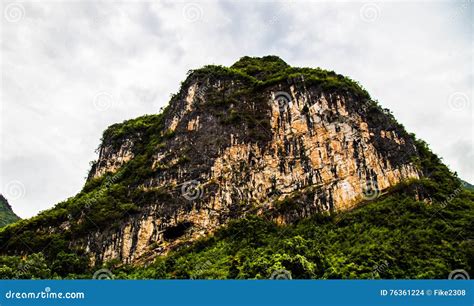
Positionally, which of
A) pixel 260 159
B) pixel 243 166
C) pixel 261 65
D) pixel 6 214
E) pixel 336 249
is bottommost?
pixel 336 249

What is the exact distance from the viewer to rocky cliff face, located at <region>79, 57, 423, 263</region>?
107 feet

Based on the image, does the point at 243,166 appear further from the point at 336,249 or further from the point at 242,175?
the point at 336,249

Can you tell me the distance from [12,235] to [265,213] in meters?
21.0

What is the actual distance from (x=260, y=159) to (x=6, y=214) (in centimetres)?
4724

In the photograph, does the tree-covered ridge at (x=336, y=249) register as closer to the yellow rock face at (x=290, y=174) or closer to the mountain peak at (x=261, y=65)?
the yellow rock face at (x=290, y=174)

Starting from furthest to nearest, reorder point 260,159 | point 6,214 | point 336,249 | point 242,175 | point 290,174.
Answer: point 6,214 < point 260,159 < point 242,175 < point 290,174 < point 336,249

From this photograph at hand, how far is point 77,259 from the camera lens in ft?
105

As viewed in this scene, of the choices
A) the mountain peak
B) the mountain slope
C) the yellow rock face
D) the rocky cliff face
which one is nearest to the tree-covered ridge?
the mountain slope

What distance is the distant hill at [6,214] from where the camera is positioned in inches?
2430

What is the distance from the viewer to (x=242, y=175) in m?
35.4

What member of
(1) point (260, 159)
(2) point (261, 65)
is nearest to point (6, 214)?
(2) point (261, 65)

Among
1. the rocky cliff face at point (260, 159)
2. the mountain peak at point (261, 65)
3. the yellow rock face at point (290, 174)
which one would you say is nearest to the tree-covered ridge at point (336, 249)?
the yellow rock face at point (290, 174)

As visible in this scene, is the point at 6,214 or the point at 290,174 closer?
the point at 290,174
